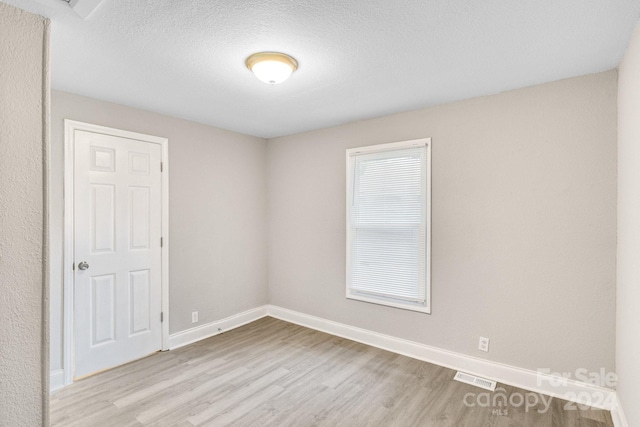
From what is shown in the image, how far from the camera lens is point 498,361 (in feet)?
8.79

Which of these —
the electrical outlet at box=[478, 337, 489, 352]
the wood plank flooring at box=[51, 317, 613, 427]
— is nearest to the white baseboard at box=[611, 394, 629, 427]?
the wood plank flooring at box=[51, 317, 613, 427]

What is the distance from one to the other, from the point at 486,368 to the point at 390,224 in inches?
60.8

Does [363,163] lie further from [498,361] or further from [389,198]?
[498,361]

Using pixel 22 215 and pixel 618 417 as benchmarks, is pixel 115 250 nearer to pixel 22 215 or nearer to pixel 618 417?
pixel 22 215

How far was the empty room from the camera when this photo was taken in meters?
1.64

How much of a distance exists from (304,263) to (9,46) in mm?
3214

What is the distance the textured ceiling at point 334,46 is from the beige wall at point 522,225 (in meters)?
0.25

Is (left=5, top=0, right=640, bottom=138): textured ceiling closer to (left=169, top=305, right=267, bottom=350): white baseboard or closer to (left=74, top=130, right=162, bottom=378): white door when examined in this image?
(left=74, top=130, right=162, bottom=378): white door

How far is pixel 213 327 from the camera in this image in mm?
3725

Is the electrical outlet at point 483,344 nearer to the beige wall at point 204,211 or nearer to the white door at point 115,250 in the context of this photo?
the beige wall at point 204,211

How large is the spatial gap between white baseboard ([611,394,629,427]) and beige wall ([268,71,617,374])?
0.27m

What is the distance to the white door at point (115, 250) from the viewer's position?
2.74m

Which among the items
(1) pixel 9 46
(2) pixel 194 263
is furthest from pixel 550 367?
(1) pixel 9 46

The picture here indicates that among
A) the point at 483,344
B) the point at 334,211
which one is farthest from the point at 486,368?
the point at 334,211
